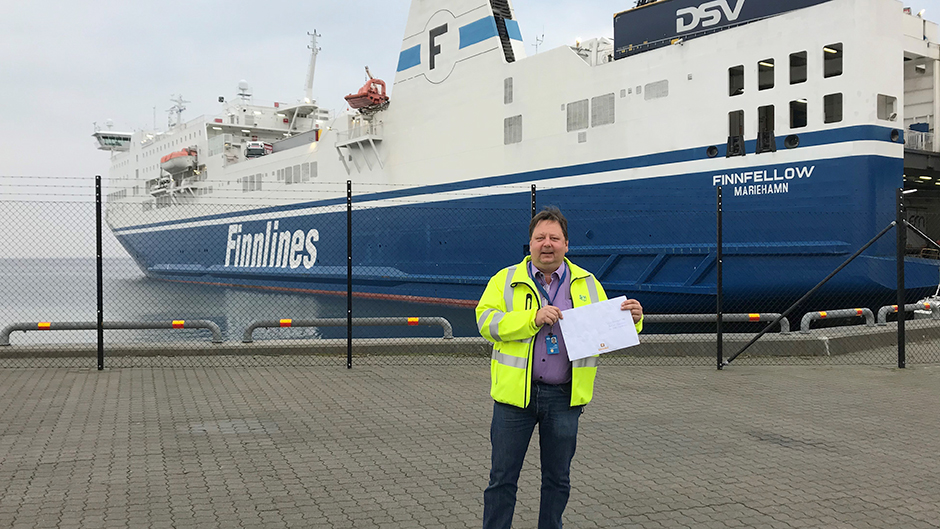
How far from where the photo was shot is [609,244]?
1614 cm

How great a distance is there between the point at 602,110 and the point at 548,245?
14075 millimetres

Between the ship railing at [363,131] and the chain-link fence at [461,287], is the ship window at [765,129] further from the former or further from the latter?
the ship railing at [363,131]

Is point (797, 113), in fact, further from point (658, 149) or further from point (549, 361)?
point (549, 361)

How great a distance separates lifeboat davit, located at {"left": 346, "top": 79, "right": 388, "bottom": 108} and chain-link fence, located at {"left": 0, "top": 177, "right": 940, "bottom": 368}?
2866 millimetres

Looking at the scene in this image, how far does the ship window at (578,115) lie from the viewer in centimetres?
1667

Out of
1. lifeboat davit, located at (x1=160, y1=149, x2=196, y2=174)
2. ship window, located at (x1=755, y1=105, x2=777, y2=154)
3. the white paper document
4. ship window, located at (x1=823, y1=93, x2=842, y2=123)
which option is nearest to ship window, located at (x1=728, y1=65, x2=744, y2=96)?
ship window, located at (x1=755, y1=105, x2=777, y2=154)

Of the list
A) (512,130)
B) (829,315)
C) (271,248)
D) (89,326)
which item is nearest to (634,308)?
(89,326)

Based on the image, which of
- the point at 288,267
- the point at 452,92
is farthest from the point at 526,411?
the point at 288,267

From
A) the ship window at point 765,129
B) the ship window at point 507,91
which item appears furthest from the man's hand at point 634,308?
the ship window at point 507,91

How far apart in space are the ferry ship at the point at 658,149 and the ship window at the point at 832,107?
0.04 m

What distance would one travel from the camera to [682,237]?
48.5ft

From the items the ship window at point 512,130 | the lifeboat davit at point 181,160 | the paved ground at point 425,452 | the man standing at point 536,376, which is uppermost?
the lifeboat davit at point 181,160

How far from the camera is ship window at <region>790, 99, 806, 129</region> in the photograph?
13.5 m

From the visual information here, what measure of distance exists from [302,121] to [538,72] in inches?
977
